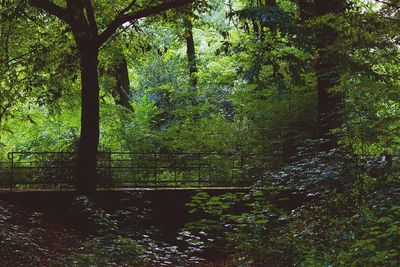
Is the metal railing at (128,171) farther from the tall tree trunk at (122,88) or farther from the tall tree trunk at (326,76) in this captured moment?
the tall tree trunk at (122,88)

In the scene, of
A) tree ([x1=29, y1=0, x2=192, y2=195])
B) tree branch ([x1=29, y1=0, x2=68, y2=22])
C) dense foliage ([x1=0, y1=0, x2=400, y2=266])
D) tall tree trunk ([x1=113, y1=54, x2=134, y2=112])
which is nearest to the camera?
dense foliage ([x1=0, y1=0, x2=400, y2=266])

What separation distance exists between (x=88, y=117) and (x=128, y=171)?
361 cm

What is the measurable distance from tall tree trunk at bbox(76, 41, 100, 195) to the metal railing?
3.86 feet

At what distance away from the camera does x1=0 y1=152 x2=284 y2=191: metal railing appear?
44.9 feet

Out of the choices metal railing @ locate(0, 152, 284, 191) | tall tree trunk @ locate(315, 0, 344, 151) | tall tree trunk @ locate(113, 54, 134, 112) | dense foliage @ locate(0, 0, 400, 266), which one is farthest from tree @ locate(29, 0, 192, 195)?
tall tree trunk @ locate(113, 54, 134, 112)

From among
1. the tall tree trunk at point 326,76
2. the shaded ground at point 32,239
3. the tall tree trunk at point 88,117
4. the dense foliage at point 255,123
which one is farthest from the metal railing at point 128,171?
the tall tree trunk at point 326,76

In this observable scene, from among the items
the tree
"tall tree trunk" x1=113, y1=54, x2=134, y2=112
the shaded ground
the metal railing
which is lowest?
the shaded ground

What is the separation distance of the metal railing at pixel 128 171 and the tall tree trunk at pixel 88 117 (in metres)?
1.18

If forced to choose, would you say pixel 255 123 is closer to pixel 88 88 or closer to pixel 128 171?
pixel 128 171

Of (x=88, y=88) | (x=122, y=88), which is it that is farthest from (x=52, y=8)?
(x=122, y=88)

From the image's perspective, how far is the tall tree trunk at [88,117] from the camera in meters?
12.0

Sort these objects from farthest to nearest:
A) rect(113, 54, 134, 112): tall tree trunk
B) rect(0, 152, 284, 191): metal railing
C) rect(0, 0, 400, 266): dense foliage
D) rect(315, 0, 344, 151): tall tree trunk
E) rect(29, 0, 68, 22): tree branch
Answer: rect(113, 54, 134, 112): tall tree trunk → rect(0, 152, 284, 191): metal railing → rect(315, 0, 344, 151): tall tree trunk → rect(29, 0, 68, 22): tree branch → rect(0, 0, 400, 266): dense foliage

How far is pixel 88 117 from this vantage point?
12039 mm

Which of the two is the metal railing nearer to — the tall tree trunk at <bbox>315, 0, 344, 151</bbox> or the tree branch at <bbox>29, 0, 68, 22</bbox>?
the tall tree trunk at <bbox>315, 0, 344, 151</bbox>
